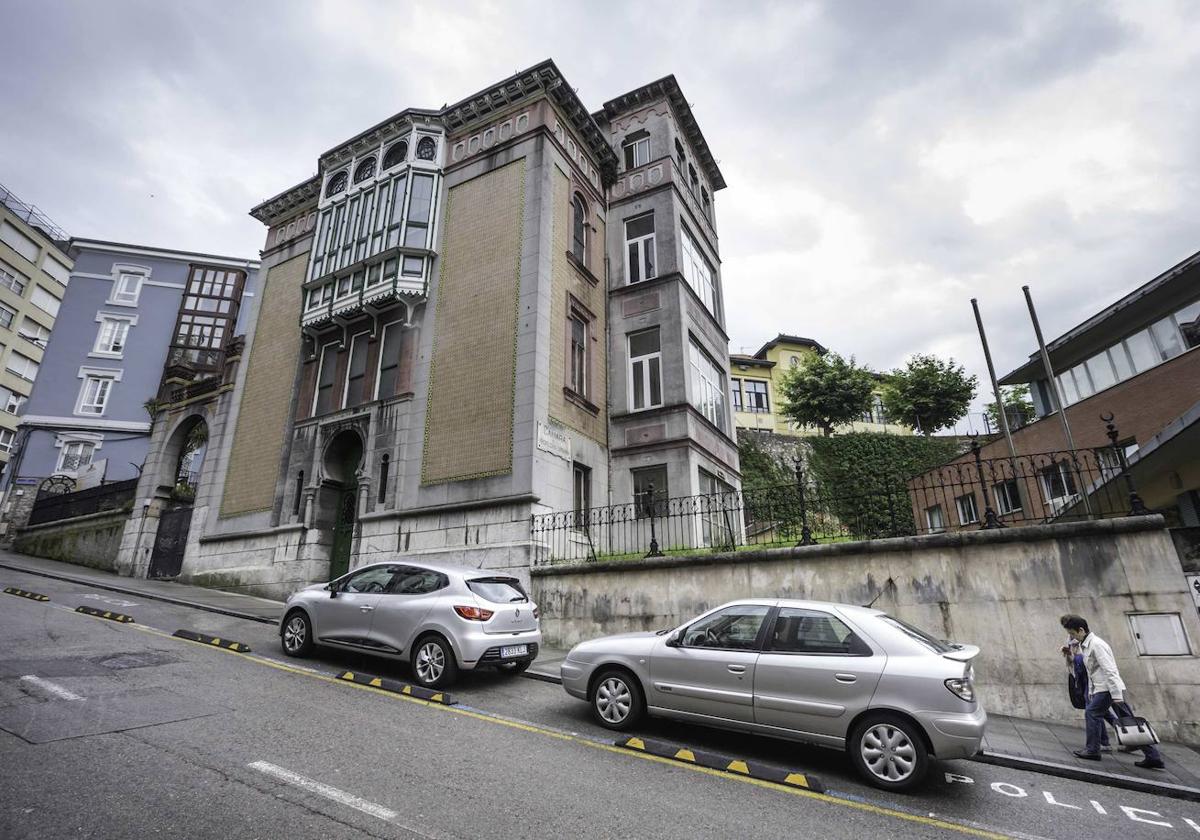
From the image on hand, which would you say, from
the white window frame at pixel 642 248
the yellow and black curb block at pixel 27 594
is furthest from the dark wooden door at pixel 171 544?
the white window frame at pixel 642 248

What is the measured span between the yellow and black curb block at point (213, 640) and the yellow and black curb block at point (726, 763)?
279 inches

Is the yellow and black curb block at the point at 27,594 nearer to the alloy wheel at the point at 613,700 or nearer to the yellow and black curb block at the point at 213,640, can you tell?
the yellow and black curb block at the point at 213,640

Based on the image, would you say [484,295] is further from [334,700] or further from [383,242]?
[334,700]

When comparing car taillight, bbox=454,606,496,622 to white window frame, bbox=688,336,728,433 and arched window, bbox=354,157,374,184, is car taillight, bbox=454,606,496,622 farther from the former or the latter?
arched window, bbox=354,157,374,184

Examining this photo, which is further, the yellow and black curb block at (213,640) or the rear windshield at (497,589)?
the yellow and black curb block at (213,640)

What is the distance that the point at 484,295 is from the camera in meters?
17.0

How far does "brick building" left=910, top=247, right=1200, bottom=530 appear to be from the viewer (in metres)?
14.1

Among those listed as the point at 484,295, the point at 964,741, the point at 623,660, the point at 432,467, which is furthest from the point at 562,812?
the point at 484,295

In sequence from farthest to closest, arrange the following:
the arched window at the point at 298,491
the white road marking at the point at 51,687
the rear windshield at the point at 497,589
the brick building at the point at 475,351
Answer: the arched window at the point at 298,491, the brick building at the point at 475,351, the rear windshield at the point at 497,589, the white road marking at the point at 51,687

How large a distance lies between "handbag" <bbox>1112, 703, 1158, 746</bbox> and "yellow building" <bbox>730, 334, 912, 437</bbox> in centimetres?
A: 3991

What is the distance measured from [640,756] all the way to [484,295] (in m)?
13.7

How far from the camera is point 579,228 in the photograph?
1948 cm

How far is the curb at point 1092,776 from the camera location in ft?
19.1

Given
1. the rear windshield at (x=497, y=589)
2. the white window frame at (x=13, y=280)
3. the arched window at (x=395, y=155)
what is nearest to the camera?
the rear windshield at (x=497, y=589)
